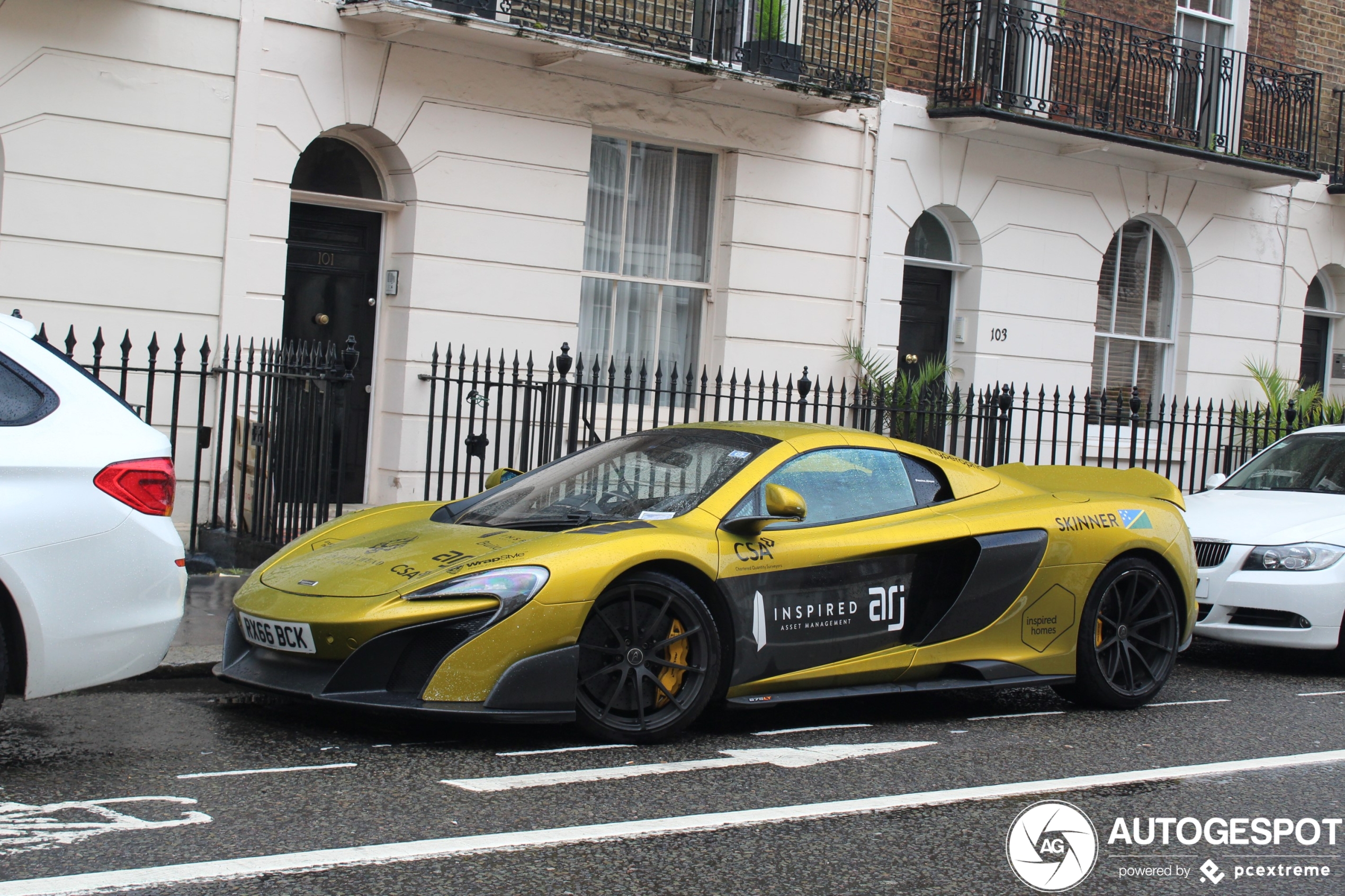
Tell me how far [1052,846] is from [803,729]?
1.80m

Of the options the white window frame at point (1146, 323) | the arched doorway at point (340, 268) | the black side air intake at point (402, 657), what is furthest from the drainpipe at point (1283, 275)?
the black side air intake at point (402, 657)

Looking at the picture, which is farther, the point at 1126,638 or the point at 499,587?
the point at 1126,638

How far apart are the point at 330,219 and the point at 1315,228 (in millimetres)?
12611

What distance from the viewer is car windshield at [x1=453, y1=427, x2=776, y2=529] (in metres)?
6.44

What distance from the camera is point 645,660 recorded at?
594 centimetres

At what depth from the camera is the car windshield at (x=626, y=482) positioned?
21.1 ft

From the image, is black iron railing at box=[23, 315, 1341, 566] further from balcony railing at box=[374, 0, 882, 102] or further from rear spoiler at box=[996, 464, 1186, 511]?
rear spoiler at box=[996, 464, 1186, 511]

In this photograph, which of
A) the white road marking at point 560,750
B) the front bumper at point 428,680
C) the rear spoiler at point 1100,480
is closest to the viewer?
the front bumper at point 428,680

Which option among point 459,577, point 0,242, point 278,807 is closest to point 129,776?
point 278,807

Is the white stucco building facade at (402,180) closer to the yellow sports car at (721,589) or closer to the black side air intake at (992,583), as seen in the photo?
the yellow sports car at (721,589)

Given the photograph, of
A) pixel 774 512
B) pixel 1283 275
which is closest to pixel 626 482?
pixel 774 512

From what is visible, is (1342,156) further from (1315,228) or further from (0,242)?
(0,242)

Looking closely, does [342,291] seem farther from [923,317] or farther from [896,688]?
[896,688]

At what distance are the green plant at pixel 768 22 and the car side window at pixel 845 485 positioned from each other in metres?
8.26
